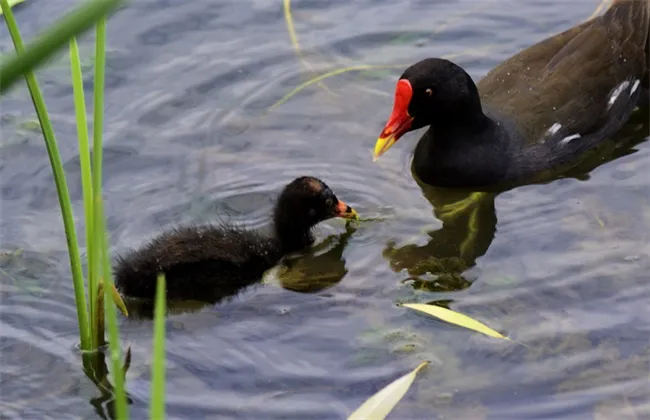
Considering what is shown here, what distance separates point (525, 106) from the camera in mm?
5785

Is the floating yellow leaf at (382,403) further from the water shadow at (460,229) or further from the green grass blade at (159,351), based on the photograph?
the green grass blade at (159,351)

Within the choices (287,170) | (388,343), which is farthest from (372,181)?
(388,343)

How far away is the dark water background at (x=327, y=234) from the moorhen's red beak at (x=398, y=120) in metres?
0.25

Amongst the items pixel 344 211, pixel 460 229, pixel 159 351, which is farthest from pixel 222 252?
pixel 159 351

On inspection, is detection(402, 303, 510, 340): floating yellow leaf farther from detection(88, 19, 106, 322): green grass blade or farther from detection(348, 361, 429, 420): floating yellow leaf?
detection(88, 19, 106, 322): green grass blade

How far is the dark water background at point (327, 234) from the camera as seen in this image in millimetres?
3916

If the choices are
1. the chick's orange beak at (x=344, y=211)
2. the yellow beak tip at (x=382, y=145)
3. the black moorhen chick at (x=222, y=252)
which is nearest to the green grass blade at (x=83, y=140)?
the black moorhen chick at (x=222, y=252)

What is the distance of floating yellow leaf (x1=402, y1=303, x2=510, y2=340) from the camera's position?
4.11 metres

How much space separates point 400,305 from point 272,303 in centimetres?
61

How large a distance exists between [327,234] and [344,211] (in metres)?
0.30

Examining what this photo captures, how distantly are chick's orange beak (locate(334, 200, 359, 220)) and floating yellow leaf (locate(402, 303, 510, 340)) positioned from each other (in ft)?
2.62

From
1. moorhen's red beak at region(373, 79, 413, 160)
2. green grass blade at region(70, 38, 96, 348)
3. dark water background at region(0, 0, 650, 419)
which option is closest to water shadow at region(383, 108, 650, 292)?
dark water background at region(0, 0, 650, 419)

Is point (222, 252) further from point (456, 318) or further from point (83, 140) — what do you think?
point (83, 140)

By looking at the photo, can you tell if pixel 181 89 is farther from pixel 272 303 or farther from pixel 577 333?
pixel 577 333
